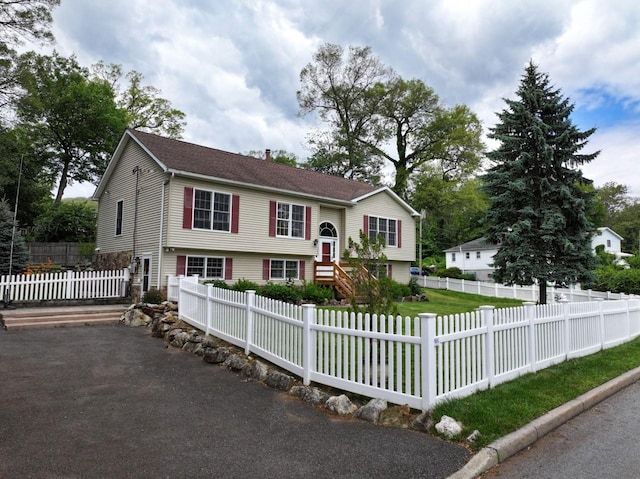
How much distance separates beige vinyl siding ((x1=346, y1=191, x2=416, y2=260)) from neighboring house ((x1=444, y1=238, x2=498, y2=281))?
58.2 ft

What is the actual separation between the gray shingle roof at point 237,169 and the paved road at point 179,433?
30.6 feet

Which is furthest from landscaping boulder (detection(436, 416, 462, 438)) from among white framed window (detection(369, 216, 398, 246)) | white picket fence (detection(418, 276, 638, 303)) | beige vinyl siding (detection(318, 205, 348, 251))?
white framed window (detection(369, 216, 398, 246))

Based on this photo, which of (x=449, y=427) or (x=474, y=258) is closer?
(x=449, y=427)

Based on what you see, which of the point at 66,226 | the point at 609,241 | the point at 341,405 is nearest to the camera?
the point at 341,405

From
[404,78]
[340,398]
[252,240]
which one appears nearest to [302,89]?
[404,78]

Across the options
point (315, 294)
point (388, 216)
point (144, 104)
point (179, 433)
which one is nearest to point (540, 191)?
point (315, 294)

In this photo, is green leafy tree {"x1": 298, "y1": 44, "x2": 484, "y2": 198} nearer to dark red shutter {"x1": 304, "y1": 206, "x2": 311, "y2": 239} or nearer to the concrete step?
dark red shutter {"x1": 304, "y1": 206, "x2": 311, "y2": 239}

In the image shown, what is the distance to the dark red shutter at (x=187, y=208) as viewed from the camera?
14055 mm

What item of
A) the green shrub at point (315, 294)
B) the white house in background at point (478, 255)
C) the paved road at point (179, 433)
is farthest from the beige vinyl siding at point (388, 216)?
the white house in background at point (478, 255)

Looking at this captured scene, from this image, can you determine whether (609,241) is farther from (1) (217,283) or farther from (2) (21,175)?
(2) (21,175)

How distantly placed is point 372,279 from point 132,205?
13.4 metres

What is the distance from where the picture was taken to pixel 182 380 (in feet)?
19.6

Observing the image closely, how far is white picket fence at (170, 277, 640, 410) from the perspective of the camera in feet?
14.9

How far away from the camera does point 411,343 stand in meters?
4.54
